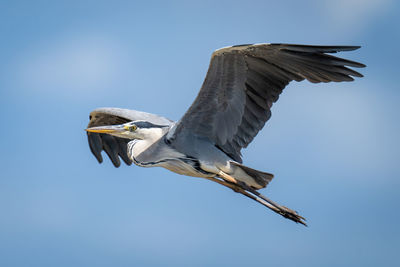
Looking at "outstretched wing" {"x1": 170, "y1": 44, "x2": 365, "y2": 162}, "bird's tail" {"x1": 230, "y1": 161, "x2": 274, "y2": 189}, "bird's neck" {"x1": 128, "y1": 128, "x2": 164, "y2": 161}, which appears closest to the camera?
"outstretched wing" {"x1": 170, "y1": 44, "x2": 365, "y2": 162}

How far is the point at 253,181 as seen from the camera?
788 cm

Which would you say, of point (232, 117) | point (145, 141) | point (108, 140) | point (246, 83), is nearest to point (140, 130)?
point (145, 141)

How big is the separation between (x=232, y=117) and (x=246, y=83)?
1.69 ft

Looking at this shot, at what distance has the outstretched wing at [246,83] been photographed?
6.98 m

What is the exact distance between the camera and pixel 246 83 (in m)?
7.44

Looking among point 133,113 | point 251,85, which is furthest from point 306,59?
point 133,113

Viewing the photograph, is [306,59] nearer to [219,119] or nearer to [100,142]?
[219,119]

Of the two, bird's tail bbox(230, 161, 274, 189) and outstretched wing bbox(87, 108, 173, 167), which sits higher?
outstretched wing bbox(87, 108, 173, 167)

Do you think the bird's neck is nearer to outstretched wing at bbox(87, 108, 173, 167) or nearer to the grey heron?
the grey heron

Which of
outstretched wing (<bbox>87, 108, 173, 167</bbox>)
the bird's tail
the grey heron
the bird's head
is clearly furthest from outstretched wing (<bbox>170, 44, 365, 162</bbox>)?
outstretched wing (<bbox>87, 108, 173, 167</bbox>)

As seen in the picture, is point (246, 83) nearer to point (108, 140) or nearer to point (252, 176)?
point (252, 176)

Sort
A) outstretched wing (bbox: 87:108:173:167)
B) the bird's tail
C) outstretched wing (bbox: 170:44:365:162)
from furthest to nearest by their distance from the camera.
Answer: outstretched wing (bbox: 87:108:173:167) → the bird's tail → outstretched wing (bbox: 170:44:365:162)

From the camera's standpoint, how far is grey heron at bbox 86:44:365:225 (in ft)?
23.0

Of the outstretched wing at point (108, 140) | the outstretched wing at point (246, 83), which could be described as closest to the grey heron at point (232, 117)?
the outstretched wing at point (246, 83)
